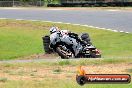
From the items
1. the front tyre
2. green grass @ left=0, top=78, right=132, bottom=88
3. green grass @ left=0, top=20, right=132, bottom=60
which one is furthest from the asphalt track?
green grass @ left=0, top=78, right=132, bottom=88

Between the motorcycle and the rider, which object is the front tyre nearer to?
the motorcycle

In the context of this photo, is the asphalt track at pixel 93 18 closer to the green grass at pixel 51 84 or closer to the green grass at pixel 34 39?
the green grass at pixel 34 39

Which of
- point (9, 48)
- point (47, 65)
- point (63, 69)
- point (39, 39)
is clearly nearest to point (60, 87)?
point (63, 69)

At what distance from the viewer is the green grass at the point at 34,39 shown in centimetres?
2158

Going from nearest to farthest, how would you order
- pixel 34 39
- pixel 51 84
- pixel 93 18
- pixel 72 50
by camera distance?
1. pixel 51 84
2. pixel 72 50
3. pixel 34 39
4. pixel 93 18

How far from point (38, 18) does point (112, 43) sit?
46.1ft

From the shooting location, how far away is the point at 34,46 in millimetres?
24188

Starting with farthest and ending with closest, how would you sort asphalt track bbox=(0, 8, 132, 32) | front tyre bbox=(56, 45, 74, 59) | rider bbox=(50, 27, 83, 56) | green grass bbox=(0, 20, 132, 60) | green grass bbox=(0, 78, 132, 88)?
asphalt track bbox=(0, 8, 132, 32)
green grass bbox=(0, 20, 132, 60)
rider bbox=(50, 27, 83, 56)
front tyre bbox=(56, 45, 74, 59)
green grass bbox=(0, 78, 132, 88)

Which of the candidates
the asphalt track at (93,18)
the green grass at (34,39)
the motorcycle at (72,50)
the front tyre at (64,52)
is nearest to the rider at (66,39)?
the motorcycle at (72,50)

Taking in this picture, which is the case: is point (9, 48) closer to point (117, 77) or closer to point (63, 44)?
point (63, 44)

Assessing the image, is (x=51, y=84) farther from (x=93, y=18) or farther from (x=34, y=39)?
(x=93, y=18)

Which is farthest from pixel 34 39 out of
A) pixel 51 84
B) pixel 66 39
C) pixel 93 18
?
pixel 51 84

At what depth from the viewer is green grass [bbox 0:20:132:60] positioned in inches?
850

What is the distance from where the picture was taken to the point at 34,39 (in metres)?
26.8
